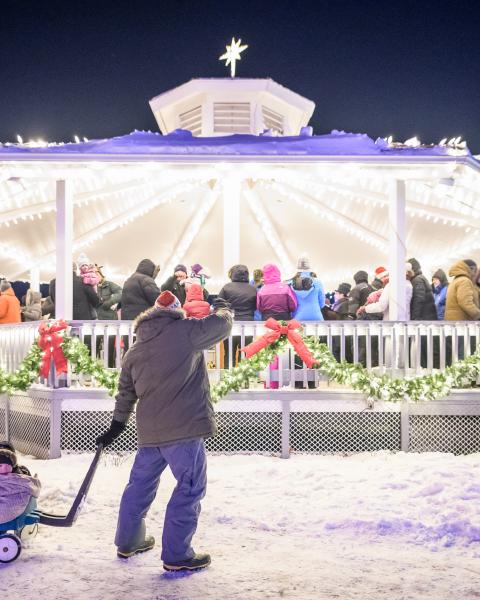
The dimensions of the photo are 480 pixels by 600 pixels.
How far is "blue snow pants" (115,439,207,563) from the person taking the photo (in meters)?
5.00

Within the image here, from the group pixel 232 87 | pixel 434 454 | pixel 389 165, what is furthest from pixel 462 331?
pixel 232 87

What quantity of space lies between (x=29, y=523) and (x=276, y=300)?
204 inches

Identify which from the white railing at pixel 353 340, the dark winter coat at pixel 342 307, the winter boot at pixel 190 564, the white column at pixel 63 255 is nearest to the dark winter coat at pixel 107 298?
the white column at pixel 63 255

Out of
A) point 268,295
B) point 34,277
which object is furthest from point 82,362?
point 34,277

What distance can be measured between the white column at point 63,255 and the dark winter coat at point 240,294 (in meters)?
2.46

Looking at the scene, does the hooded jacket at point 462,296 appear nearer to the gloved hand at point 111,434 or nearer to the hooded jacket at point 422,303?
the hooded jacket at point 422,303

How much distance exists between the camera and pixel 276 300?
9922 millimetres

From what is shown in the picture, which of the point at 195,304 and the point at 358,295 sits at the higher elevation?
the point at 358,295

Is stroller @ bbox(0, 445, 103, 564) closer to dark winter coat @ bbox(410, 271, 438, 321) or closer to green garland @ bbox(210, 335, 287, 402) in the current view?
green garland @ bbox(210, 335, 287, 402)

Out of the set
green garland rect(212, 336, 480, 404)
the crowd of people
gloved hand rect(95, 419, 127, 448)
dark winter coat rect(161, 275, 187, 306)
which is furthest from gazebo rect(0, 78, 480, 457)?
gloved hand rect(95, 419, 127, 448)

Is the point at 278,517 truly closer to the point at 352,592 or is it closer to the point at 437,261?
the point at 352,592

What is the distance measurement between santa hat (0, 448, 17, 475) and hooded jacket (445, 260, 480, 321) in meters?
6.83

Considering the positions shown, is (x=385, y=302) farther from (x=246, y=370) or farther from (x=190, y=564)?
(x=190, y=564)

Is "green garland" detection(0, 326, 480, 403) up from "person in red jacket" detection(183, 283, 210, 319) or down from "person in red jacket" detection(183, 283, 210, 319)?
down
